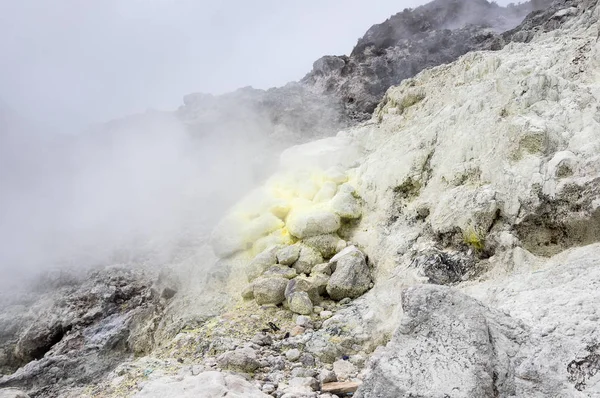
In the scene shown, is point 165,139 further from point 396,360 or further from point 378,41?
point 396,360

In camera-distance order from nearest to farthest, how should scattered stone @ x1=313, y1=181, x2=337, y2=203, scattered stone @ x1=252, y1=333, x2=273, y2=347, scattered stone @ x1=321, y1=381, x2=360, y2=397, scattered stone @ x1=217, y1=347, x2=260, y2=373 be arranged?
1. scattered stone @ x1=321, y1=381, x2=360, y2=397
2. scattered stone @ x1=217, y1=347, x2=260, y2=373
3. scattered stone @ x1=252, y1=333, x2=273, y2=347
4. scattered stone @ x1=313, y1=181, x2=337, y2=203

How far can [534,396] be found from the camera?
2.41m

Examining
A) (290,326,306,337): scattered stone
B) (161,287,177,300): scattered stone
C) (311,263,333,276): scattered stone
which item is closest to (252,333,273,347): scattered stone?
(290,326,306,337): scattered stone

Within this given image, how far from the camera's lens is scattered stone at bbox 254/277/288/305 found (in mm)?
6238

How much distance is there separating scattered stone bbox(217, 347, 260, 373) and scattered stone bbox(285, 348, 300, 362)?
41cm

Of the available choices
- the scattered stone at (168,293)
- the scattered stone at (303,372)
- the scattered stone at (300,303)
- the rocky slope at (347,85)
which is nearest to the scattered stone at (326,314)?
the scattered stone at (300,303)

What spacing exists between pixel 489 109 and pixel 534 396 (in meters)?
4.94

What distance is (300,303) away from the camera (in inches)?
233

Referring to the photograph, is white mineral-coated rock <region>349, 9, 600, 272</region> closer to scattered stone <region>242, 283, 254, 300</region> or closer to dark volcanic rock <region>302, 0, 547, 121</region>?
scattered stone <region>242, 283, 254, 300</region>

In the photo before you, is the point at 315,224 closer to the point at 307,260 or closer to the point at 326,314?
the point at 307,260

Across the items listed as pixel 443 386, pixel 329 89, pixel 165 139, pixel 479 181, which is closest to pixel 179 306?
pixel 479 181

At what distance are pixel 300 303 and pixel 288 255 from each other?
3.91 ft

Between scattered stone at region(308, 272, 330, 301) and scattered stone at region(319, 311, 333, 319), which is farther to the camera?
scattered stone at region(308, 272, 330, 301)

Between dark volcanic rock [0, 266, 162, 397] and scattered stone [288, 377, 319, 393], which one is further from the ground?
dark volcanic rock [0, 266, 162, 397]
